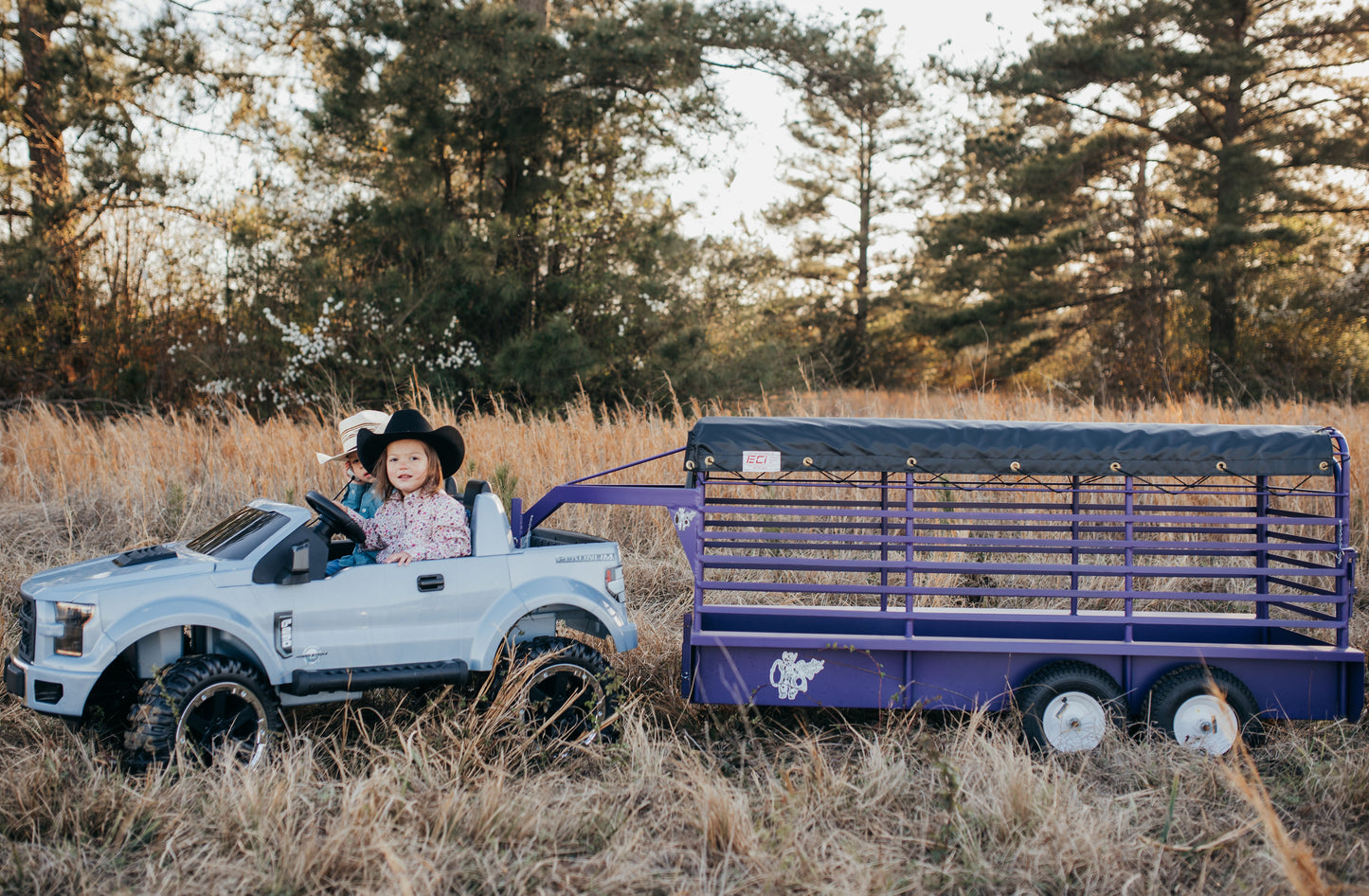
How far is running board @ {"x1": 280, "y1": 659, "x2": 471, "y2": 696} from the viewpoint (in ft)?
11.7

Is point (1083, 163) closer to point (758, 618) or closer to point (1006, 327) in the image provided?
point (1006, 327)

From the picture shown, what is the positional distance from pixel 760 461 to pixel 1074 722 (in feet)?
5.81

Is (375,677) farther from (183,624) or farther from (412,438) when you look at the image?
(412,438)

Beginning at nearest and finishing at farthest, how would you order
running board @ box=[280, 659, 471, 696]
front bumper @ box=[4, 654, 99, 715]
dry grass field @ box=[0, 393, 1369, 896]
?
dry grass field @ box=[0, 393, 1369, 896] < front bumper @ box=[4, 654, 99, 715] < running board @ box=[280, 659, 471, 696]

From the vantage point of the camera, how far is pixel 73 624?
3.29 m

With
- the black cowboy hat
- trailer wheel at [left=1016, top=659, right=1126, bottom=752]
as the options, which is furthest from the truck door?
trailer wheel at [left=1016, top=659, right=1126, bottom=752]

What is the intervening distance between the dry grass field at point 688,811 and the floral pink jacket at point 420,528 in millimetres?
698

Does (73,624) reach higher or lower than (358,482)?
lower

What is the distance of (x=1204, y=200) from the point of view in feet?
69.8

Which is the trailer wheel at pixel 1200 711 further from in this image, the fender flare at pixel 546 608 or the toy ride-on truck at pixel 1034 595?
the fender flare at pixel 546 608

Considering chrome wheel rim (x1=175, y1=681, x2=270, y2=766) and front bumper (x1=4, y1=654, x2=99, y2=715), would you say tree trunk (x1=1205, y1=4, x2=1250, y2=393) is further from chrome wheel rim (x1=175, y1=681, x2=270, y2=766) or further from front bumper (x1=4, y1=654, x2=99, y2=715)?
front bumper (x1=4, y1=654, x2=99, y2=715)

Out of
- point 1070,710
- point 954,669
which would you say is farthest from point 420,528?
point 1070,710

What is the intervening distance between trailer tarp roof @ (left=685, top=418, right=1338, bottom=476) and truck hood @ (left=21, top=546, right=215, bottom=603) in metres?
2.03

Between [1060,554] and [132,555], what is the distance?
21.7 feet
